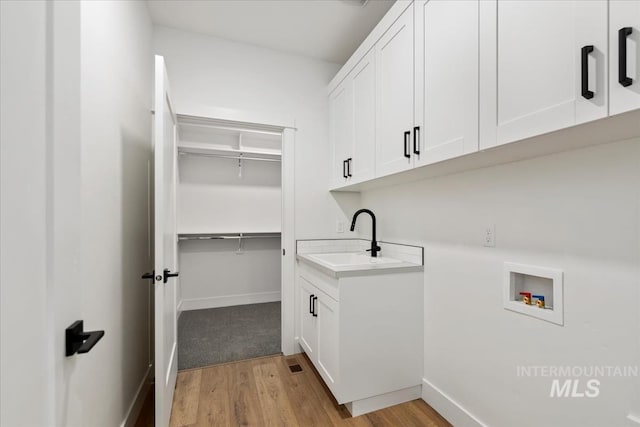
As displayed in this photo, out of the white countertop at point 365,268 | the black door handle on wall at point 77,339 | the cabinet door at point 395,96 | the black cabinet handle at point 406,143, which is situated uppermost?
the cabinet door at point 395,96

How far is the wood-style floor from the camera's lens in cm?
162

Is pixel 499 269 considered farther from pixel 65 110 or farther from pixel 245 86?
pixel 245 86

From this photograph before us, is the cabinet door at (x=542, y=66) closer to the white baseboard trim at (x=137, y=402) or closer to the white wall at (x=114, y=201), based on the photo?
the white wall at (x=114, y=201)

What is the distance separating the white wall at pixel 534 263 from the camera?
0.96 m

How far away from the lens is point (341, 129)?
239cm

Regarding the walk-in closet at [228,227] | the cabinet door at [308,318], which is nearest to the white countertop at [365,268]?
the cabinet door at [308,318]

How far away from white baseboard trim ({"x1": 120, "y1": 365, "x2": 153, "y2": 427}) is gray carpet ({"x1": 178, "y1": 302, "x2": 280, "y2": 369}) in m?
0.26

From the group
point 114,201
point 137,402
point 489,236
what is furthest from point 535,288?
point 137,402

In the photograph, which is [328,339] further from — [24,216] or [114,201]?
[24,216]

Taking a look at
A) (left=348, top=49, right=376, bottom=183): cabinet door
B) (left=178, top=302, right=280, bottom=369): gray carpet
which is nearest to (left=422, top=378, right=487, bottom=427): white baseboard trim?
(left=178, top=302, right=280, bottom=369): gray carpet

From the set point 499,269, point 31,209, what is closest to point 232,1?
point 31,209

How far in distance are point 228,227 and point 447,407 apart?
3.02 metres

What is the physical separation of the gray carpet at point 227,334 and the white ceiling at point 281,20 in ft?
9.07

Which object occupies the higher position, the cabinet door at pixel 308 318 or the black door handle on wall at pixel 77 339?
the black door handle on wall at pixel 77 339
